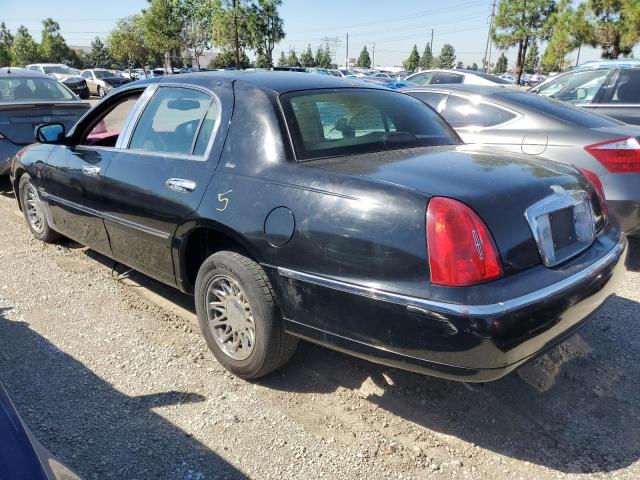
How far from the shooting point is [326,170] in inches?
99.7

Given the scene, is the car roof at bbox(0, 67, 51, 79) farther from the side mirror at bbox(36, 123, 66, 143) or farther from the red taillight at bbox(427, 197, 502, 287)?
the red taillight at bbox(427, 197, 502, 287)

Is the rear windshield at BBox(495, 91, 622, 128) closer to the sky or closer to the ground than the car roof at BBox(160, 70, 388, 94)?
closer to the ground

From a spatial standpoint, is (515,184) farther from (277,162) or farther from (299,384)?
(299,384)

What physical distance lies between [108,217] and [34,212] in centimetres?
197

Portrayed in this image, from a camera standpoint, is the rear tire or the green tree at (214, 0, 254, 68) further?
the green tree at (214, 0, 254, 68)

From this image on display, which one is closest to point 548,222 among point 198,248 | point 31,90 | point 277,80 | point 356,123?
point 356,123

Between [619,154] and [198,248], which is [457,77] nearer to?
[619,154]

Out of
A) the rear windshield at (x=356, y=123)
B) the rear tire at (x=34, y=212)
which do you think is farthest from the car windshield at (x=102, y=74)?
the rear windshield at (x=356, y=123)

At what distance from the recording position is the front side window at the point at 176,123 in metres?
3.16

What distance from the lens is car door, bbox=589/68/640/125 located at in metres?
6.29

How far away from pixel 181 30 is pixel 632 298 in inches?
1640

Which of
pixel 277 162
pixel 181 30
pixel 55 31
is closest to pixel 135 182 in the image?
pixel 277 162

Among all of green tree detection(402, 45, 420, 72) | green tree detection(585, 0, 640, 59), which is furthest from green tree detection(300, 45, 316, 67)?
green tree detection(585, 0, 640, 59)

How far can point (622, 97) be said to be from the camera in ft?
21.2
